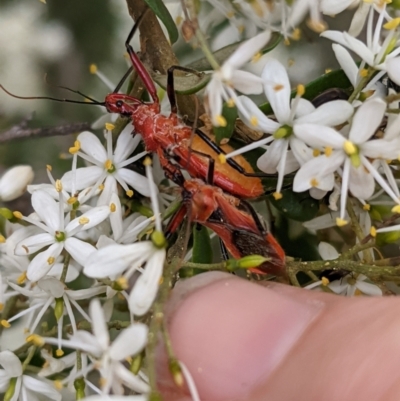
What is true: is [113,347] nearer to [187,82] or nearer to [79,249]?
[79,249]

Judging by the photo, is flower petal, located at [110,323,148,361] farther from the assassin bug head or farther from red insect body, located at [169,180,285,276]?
the assassin bug head

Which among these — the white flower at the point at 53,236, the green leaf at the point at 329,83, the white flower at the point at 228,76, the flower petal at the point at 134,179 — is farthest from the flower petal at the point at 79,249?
the green leaf at the point at 329,83

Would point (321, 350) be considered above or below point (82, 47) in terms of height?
below

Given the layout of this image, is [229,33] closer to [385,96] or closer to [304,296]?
[385,96]

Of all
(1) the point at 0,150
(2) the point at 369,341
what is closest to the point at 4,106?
(1) the point at 0,150

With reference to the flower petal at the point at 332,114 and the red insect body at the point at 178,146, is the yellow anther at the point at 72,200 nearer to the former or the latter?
the red insect body at the point at 178,146
